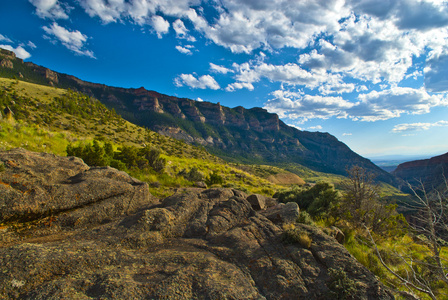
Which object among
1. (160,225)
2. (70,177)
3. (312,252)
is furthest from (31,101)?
(312,252)

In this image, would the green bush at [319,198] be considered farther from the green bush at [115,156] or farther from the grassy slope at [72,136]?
the green bush at [115,156]

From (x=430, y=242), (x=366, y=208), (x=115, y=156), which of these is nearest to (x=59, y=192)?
(x=115, y=156)

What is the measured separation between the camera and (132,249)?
4.99m

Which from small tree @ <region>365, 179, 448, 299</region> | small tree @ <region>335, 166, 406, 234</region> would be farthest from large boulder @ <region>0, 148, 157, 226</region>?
small tree @ <region>335, 166, 406, 234</region>

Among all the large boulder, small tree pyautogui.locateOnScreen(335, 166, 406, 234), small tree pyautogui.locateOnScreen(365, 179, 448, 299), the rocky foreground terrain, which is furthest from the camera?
small tree pyautogui.locateOnScreen(335, 166, 406, 234)

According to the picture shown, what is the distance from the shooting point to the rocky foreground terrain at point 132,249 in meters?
3.45

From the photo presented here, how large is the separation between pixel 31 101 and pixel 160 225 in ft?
261

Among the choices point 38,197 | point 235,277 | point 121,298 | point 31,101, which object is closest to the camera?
point 121,298

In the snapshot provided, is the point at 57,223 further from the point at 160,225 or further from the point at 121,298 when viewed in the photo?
the point at 121,298

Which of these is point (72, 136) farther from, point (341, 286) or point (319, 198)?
point (319, 198)

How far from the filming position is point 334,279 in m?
4.62

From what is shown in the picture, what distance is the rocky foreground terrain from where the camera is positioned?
3447 mm

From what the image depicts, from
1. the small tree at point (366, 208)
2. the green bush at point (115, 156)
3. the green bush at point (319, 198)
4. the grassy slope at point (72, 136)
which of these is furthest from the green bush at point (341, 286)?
the green bush at point (115, 156)

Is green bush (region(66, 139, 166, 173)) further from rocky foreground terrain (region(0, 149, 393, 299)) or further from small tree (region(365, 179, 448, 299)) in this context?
small tree (region(365, 179, 448, 299))
